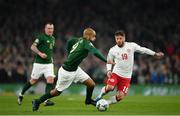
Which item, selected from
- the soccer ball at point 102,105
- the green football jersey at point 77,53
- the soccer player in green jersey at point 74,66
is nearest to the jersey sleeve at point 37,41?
the soccer player in green jersey at point 74,66

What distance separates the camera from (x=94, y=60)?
34.6m

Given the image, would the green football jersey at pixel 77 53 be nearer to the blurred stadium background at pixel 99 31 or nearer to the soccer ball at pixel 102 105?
the soccer ball at pixel 102 105

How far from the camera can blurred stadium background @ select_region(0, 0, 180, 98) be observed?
32.6 meters

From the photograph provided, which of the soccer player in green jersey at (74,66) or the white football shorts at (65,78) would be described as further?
the white football shorts at (65,78)

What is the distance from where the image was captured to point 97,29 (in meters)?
38.9

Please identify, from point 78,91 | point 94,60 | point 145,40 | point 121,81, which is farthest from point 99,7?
point 121,81

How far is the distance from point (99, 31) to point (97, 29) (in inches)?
10.0

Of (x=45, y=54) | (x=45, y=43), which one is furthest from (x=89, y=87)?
(x=45, y=43)

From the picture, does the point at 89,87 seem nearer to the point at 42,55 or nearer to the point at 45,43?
the point at 42,55

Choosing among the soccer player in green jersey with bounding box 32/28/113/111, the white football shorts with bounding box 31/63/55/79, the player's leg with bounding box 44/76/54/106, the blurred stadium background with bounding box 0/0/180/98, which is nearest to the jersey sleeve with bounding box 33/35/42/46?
the white football shorts with bounding box 31/63/55/79

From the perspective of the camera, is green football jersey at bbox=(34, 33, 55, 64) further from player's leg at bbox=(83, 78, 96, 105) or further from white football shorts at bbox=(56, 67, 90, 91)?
white football shorts at bbox=(56, 67, 90, 91)

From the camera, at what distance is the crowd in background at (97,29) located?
32.8 meters

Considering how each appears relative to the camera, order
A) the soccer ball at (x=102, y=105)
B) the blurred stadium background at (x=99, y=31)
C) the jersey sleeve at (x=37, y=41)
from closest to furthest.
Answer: the soccer ball at (x=102, y=105) < the jersey sleeve at (x=37, y=41) < the blurred stadium background at (x=99, y=31)

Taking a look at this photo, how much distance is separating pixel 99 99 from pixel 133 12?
22.2 metres
